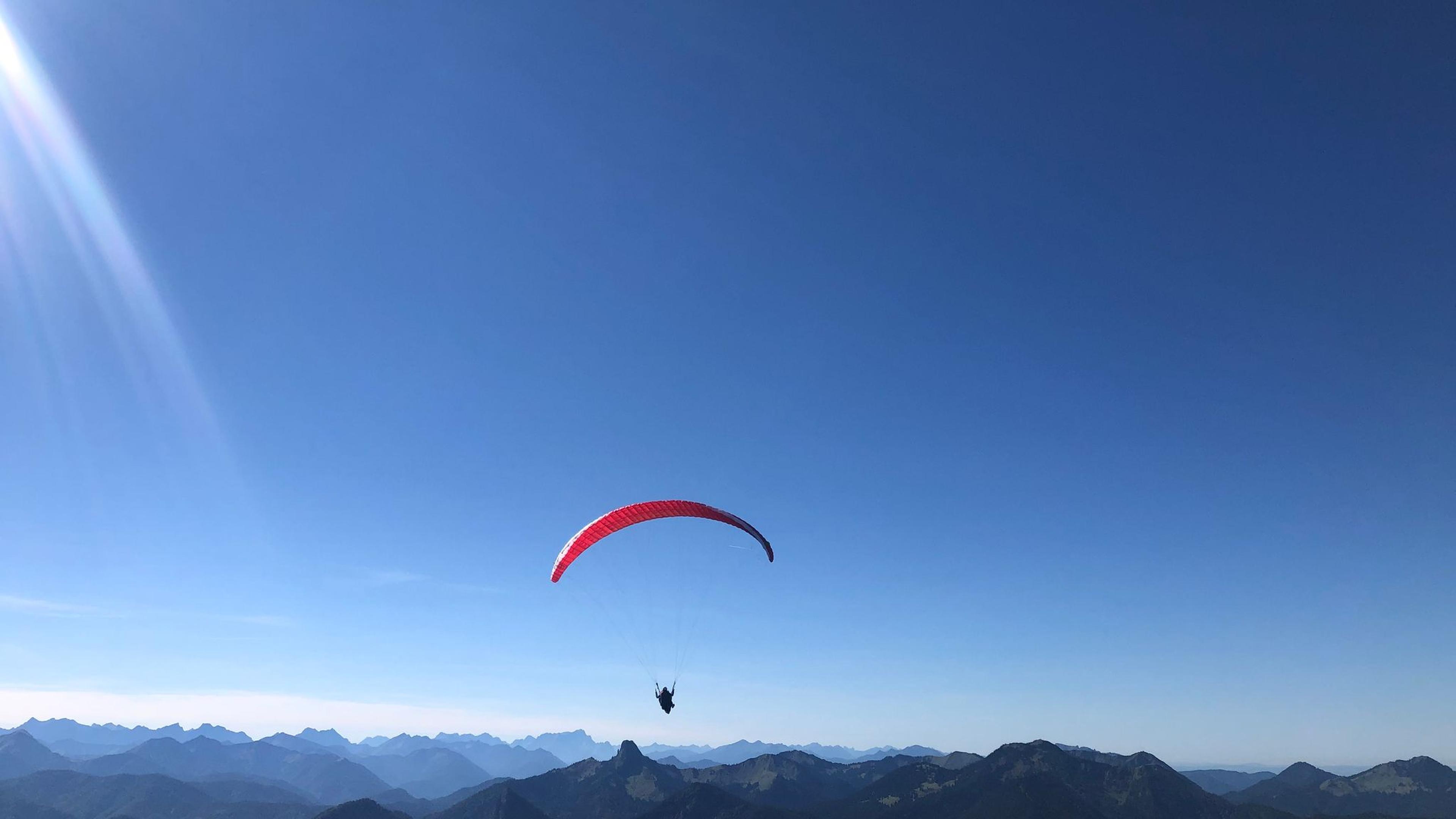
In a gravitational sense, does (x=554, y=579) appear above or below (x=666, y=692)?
above

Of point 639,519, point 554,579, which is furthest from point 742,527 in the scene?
point 554,579

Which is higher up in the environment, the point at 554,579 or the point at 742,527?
the point at 742,527

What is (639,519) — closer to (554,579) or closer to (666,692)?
(554,579)

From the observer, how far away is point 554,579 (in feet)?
160

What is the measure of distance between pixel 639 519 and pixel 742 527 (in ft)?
26.5

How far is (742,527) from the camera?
52406 millimetres

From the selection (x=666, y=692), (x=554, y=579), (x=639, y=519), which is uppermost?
(x=639, y=519)

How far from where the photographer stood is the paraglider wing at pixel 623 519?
4878 cm

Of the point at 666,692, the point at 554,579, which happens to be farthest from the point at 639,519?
the point at 666,692

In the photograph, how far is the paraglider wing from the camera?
48.8 metres

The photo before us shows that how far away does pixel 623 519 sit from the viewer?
48.9 metres

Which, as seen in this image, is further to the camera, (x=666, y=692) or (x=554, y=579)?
(x=666, y=692)

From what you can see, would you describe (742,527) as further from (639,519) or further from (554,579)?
(554,579)

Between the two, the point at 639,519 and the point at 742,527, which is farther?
the point at 742,527
